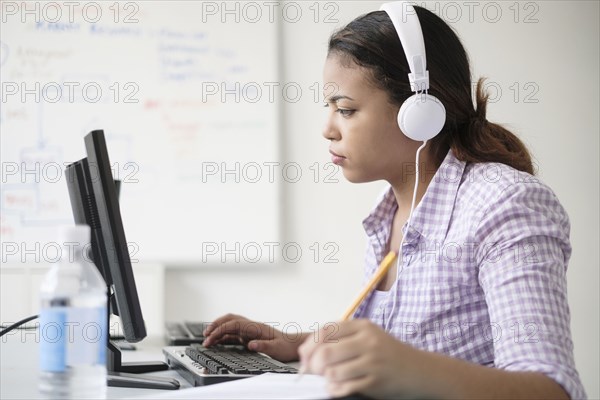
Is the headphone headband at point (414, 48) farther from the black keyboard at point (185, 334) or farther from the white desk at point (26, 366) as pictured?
the black keyboard at point (185, 334)

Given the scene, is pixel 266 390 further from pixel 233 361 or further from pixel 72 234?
pixel 233 361

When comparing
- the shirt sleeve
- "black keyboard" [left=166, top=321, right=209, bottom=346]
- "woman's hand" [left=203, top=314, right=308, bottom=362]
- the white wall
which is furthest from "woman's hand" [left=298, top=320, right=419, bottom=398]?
the white wall

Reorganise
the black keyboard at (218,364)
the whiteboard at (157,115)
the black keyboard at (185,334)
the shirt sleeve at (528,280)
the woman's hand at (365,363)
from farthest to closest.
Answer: the whiteboard at (157,115), the black keyboard at (185,334), the black keyboard at (218,364), the shirt sleeve at (528,280), the woman's hand at (365,363)

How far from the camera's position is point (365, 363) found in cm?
71

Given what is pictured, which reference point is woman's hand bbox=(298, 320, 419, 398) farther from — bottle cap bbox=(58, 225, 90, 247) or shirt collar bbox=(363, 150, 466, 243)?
shirt collar bbox=(363, 150, 466, 243)

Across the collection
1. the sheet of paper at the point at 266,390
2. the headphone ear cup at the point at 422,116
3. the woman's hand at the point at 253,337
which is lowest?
the woman's hand at the point at 253,337

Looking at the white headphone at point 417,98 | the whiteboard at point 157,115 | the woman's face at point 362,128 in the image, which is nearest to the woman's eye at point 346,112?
the woman's face at point 362,128

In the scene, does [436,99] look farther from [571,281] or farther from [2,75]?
[2,75]

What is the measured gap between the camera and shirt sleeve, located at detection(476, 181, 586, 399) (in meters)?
0.88

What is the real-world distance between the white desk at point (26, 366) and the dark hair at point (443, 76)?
2.02 ft

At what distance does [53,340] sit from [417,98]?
2.35 feet

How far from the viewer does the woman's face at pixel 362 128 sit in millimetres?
1323

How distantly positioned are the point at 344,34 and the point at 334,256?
1568 mm

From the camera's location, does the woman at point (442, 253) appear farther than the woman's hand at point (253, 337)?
No
